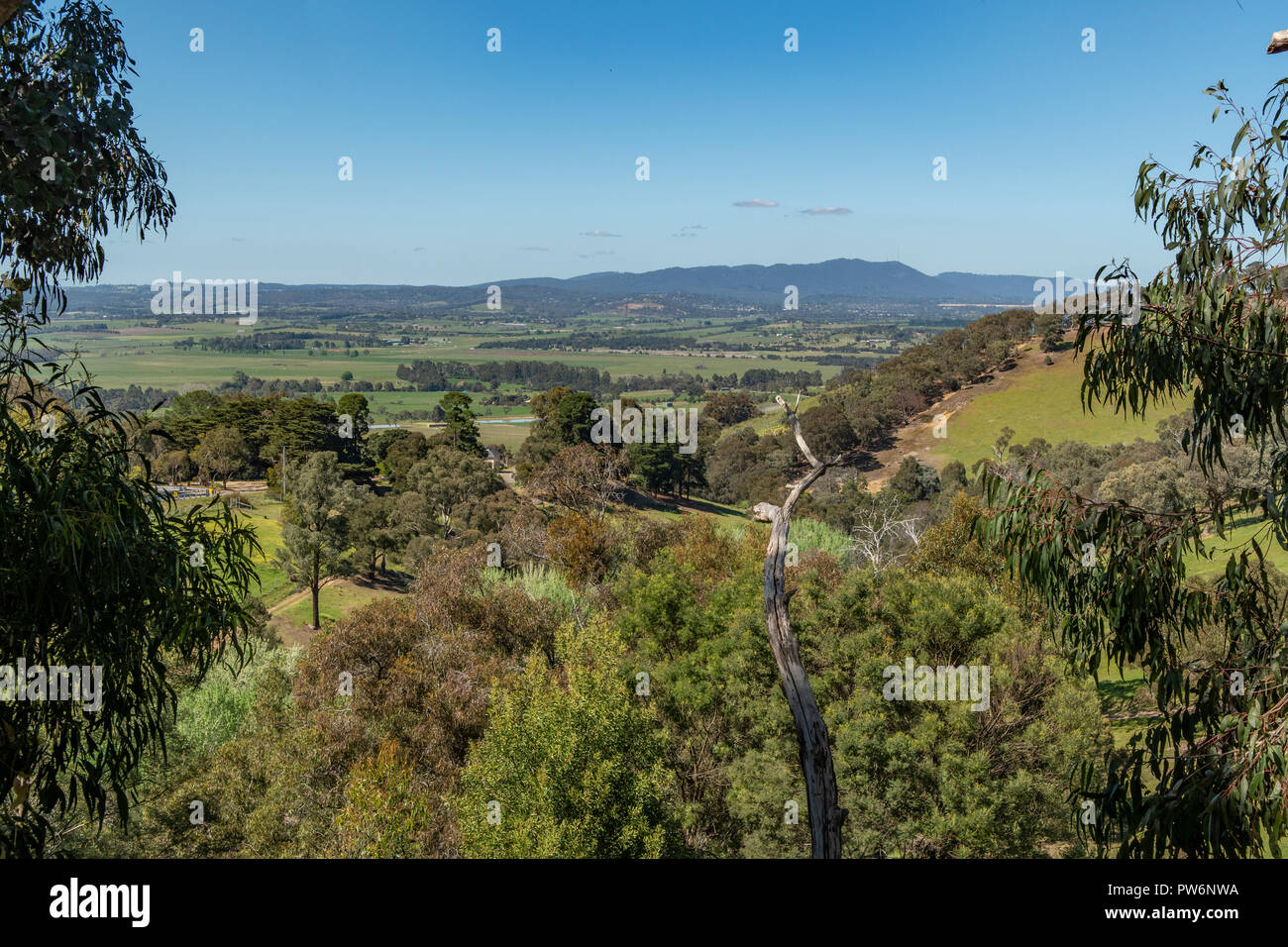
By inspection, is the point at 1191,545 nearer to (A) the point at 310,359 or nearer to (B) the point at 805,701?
(B) the point at 805,701

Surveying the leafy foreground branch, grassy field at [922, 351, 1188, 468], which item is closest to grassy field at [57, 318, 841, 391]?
grassy field at [922, 351, 1188, 468]

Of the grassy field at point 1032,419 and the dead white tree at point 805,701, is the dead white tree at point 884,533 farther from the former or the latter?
the grassy field at point 1032,419

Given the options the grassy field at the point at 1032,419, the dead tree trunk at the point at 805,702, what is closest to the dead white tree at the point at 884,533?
the dead tree trunk at the point at 805,702

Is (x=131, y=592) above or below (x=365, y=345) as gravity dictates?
below

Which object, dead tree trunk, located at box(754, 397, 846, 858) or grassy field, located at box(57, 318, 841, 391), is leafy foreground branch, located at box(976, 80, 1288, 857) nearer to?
dead tree trunk, located at box(754, 397, 846, 858)

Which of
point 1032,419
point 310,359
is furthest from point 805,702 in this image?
point 310,359

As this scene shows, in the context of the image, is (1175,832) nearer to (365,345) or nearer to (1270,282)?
(1270,282)

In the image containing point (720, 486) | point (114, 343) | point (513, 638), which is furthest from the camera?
point (114, 343)
